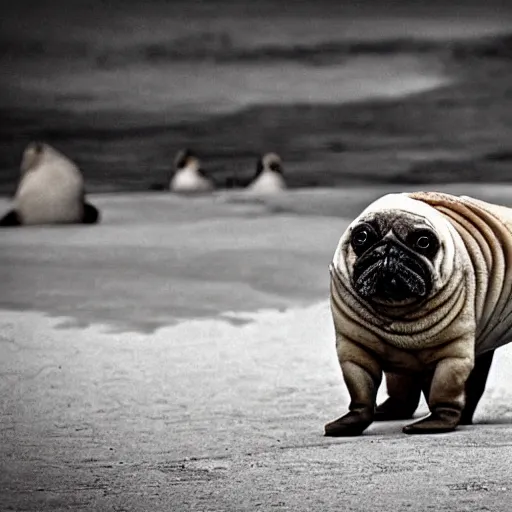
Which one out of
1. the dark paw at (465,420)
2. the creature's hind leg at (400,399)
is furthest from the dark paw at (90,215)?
the dark paw at (465,420)

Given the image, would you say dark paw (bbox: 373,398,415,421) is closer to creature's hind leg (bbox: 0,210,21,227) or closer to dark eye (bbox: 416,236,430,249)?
dark eye (bbox: 416,236,430,249)

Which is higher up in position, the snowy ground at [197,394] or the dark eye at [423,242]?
the dark eye at [423,242]

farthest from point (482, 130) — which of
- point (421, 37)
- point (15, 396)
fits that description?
point (15, 396)

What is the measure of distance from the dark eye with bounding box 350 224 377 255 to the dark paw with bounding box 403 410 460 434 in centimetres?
35

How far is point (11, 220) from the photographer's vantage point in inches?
282

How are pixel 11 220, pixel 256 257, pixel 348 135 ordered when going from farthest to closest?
pixel 348 135, pixel 11 220, pixel 256 257

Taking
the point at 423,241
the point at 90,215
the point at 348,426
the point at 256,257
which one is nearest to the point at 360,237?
the point at 423,241

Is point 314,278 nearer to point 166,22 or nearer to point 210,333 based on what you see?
point 210,333

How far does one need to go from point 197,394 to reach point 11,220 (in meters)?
4.32

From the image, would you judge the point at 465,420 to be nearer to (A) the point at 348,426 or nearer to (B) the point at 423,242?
(A) the point at 348,426

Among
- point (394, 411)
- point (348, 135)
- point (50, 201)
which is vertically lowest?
point (50, 201)

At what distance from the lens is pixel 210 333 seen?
12.9 feet

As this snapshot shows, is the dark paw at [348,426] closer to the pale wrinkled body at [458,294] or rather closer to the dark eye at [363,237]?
the pale wrinkled body at [458,294]

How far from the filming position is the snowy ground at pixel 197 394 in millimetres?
2023
